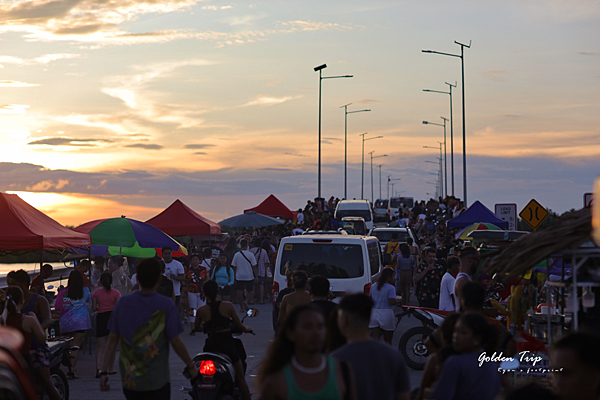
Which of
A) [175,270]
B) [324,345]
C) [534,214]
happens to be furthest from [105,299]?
[534,214]

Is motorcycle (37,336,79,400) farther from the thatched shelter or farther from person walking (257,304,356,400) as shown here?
person walking (257,304,356,400)

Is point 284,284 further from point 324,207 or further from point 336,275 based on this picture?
point 324,207

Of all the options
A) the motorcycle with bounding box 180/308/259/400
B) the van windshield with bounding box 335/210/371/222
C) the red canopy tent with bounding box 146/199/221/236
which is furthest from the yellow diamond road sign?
the van windshield with bounding box 335/210/371/222

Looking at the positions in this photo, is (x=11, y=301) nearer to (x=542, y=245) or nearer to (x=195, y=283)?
(x=542, y=245)

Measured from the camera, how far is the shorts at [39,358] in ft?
26.5

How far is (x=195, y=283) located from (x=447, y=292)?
7.83 meters

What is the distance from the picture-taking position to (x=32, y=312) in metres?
8.61

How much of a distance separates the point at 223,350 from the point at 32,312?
2541mm

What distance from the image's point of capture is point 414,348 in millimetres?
11445

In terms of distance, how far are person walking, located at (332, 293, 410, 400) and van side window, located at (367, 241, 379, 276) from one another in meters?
9.08

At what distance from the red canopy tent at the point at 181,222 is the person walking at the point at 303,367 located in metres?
19.3

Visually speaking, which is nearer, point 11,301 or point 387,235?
point 11,301

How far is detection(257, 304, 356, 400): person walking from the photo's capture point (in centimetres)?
386

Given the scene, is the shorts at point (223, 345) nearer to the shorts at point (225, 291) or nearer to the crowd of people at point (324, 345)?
the crowd of people at point (324, 345)
